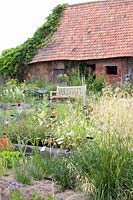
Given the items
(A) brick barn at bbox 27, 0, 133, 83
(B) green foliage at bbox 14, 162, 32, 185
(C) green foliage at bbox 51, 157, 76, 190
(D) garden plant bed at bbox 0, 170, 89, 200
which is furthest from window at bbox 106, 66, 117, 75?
(C) green foliage at bbox 51, 157, 76, 190

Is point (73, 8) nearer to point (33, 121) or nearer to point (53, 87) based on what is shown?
point (53, 87)

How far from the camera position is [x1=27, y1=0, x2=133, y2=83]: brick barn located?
24.5 m

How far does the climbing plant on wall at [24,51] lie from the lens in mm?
27656

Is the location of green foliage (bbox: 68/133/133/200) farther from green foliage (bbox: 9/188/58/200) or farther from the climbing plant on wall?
the climbing plant on wall

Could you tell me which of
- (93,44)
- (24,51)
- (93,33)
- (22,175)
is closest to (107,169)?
(22,175)

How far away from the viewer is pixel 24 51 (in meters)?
27.8

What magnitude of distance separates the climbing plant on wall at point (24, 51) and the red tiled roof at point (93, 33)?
1.39 ft

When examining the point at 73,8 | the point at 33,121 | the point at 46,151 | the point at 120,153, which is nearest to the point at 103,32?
the point at 73,8

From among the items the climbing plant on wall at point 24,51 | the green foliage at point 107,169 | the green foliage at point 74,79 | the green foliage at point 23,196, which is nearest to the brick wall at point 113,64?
the green foliage at point 74,79

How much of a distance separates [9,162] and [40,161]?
2.05ft

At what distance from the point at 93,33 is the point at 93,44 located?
1.06 meters

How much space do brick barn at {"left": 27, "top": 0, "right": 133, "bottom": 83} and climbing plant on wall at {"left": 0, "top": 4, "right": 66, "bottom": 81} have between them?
411 mm

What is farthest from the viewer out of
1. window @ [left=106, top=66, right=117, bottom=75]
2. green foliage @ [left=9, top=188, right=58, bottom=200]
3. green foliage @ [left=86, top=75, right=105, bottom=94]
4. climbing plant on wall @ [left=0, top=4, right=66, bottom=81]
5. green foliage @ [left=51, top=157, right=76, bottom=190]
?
climbing plant on wall @ [left=0, top=4, right=66, bottom=81]

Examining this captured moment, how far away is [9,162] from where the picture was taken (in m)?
6.50
